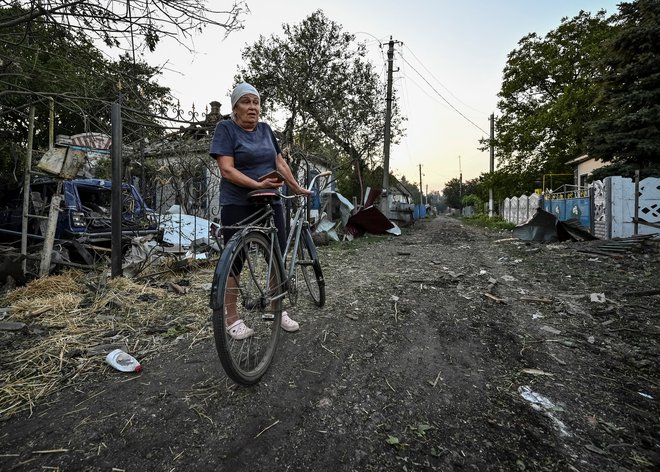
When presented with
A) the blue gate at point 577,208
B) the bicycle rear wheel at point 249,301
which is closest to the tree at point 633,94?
the blue gate at point 577,208

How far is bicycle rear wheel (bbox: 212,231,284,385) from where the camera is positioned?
1.71 m

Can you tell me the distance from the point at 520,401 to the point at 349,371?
39.7 inches

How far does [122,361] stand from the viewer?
2246mm

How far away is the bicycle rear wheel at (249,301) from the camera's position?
1.71 m

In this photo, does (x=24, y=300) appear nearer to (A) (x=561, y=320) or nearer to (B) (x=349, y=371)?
(B) (x=349, y=371)

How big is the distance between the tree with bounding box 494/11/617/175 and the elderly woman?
75.1 ft

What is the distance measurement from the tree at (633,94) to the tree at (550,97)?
350 inches

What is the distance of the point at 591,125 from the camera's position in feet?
37.0

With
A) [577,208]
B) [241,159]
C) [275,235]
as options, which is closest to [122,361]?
[275,235]

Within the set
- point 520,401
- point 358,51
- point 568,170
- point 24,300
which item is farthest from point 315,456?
point 568,170

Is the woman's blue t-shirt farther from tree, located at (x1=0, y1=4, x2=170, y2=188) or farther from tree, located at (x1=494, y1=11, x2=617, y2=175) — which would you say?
tree, located at (x1=494, y1=11, x2=617, y2=175)

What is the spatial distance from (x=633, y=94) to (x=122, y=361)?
587 inches

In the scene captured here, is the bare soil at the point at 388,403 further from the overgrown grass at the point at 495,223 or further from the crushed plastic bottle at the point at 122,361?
the overgrown grass at the point at 495,223

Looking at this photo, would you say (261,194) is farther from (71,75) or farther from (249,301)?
(71,75)
